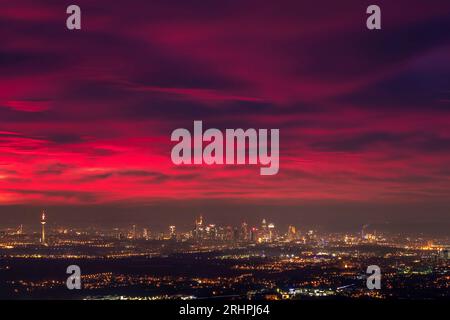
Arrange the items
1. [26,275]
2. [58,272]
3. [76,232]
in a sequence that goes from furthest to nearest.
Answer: [76,232] → [58,272] → [26,275]

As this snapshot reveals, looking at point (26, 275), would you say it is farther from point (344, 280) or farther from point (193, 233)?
point (193, 233)

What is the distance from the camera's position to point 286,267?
168 ft

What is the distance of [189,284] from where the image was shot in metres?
37.9

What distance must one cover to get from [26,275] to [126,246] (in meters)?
37.5
